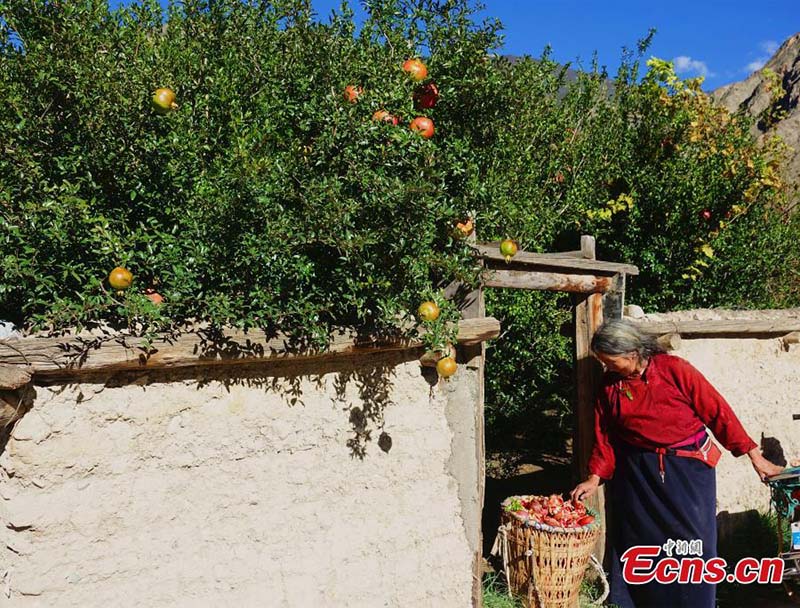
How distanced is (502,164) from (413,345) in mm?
2452

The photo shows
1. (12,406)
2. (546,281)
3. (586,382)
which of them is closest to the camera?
(12,406)

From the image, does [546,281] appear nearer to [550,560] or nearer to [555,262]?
[555,262]

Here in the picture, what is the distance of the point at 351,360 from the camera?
11.7 feet

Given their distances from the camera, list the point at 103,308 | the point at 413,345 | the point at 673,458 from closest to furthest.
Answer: the point at 103,308, the point at 413,345, the point at 673,458

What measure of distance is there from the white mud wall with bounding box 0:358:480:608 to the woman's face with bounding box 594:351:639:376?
825 mm

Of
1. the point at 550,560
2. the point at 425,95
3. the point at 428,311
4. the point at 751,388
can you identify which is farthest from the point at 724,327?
the point at 428,311

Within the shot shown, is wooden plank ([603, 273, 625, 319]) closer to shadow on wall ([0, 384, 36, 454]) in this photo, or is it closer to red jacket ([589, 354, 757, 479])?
red jacket ([589, 354, 757, 479])

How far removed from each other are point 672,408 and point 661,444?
220mm

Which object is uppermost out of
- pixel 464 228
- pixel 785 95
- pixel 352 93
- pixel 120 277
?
pixel 785 95

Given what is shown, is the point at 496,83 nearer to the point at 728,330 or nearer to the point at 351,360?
the point at 351,360

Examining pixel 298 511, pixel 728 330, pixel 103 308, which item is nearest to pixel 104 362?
pixel 103 308

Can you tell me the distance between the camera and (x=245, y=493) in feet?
10.6

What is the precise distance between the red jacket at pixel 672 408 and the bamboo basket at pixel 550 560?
66 centimetres

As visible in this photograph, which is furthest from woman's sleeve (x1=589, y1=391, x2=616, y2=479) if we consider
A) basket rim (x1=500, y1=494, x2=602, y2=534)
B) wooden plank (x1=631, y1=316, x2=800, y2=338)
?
wooden plank (x1=631, y1=316, x2=800, y2=338)
